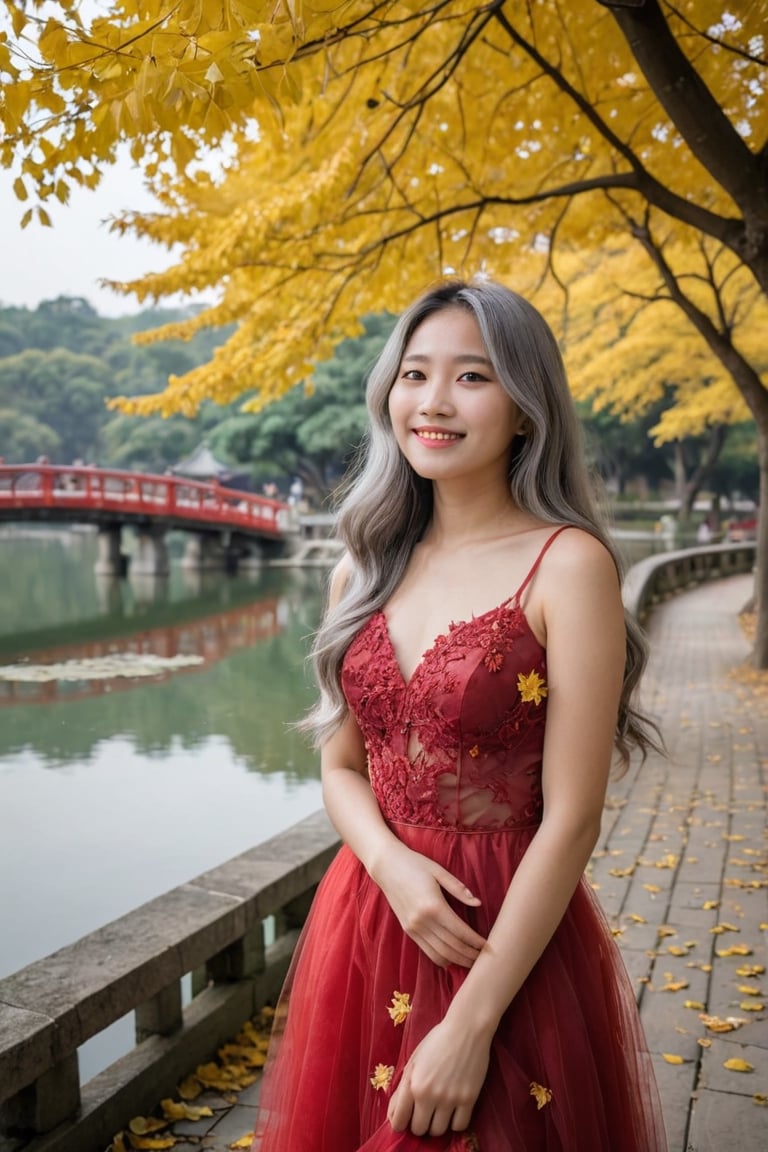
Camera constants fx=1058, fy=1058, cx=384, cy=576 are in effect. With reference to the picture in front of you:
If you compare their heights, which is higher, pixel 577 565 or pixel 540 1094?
pixel 577 565

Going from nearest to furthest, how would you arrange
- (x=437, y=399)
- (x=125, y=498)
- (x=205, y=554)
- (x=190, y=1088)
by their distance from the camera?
(x=437, y=399)
(x=190, y=1088)
(x=125, y=498)
(x=205, y=554)

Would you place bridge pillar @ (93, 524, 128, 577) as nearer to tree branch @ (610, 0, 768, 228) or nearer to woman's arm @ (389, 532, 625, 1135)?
tree branch @ (610, 0, 768, 228)

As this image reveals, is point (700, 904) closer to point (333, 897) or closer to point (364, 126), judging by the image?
point (333, 897)

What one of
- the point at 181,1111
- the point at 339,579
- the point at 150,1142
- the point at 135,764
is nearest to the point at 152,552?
the point at 135,764

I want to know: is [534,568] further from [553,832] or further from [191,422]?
[191,422]

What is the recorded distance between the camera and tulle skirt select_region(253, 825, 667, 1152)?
139 centimetres

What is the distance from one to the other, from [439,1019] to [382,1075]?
122 mm

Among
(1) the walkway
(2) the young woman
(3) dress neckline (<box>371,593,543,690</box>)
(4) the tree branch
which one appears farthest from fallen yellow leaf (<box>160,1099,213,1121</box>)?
(4) the tree branch

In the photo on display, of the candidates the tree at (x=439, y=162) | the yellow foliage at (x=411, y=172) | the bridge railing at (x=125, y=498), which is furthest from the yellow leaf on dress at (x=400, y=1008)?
the bridge railing at (x=125, y=498)

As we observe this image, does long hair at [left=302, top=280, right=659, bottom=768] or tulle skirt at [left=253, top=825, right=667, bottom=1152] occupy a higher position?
long hair at [left=302, top=280, right=659, bottom=768]

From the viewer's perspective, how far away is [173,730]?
9.63 m

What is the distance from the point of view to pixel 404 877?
147cm

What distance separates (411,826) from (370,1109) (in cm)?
39

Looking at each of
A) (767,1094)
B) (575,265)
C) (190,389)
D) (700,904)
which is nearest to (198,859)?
(190,389)
